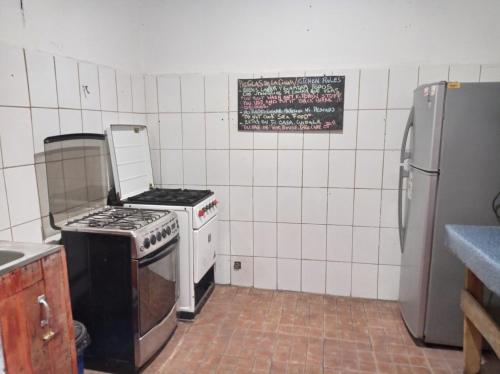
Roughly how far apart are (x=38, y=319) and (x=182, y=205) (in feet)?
3.87

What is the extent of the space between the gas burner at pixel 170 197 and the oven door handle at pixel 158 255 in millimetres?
289

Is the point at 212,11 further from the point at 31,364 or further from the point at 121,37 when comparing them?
the point at 31,364

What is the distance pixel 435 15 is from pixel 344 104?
843 millimetres

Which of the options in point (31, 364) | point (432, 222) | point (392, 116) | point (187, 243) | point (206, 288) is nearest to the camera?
point (31, 364)

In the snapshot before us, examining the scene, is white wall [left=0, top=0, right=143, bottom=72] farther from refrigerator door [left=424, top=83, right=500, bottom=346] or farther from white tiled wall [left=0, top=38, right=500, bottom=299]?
refrigerator door [left=424, top=83, right=500, bottom=346]

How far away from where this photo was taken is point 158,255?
80.6 inches

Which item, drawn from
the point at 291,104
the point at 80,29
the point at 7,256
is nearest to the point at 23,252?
the point at 7,256

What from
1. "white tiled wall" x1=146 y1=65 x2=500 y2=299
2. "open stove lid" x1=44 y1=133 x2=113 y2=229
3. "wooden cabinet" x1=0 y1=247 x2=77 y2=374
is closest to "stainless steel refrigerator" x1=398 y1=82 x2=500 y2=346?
"white tiled wall" x1=146 y1=65 x2=500 y2=299

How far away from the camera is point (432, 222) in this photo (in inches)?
83.2

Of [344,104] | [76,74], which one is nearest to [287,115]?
→ [344,104]

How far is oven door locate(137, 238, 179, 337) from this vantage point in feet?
6.41

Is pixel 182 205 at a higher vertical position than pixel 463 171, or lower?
lower

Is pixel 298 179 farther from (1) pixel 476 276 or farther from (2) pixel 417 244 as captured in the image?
(1) pixel 476 276

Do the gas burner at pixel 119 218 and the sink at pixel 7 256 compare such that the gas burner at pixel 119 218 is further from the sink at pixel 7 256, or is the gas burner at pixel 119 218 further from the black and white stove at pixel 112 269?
the sink at pixel 7 256
